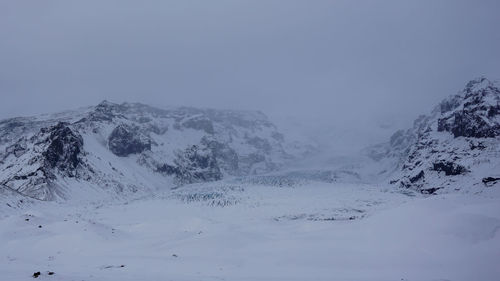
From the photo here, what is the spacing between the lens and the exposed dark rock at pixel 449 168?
13275 centimetres

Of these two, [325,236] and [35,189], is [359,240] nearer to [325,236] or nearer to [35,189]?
[325,236]

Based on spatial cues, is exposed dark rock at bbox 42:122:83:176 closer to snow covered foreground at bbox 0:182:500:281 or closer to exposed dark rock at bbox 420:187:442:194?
snow covered foreground at bbox 0:182:500:281

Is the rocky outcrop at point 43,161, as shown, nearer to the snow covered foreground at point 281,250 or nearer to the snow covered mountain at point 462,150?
the snow covered foreground at point 281,250

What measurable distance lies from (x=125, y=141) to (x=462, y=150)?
132 m

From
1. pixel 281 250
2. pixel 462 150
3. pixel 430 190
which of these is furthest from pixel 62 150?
pixel 462 150

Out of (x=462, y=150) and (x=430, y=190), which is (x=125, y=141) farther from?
(x=462, y=150)

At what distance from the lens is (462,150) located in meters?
147

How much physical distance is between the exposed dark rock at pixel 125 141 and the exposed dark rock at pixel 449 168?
119858mm

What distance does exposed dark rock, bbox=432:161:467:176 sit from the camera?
132750 mm

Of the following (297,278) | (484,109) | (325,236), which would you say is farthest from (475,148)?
(297,278)

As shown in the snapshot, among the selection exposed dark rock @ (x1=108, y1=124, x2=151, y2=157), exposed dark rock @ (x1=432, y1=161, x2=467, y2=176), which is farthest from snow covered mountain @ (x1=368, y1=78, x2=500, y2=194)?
exposed dark rock @ (x1=108, y1=124, x2=151, y2=157)

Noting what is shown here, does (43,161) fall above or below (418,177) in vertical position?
above

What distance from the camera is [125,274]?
71.7ft

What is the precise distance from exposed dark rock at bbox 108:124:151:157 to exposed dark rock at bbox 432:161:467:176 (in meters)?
120
